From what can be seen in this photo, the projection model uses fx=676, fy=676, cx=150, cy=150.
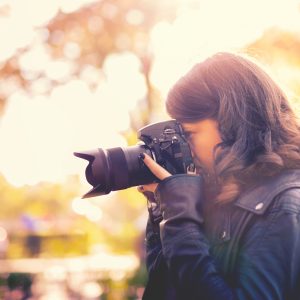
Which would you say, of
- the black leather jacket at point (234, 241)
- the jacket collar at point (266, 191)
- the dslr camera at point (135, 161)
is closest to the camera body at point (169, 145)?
the dslr camera at point (135, 161)

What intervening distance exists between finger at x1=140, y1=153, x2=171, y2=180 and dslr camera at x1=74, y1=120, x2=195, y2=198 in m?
0.03

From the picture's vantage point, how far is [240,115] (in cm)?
184

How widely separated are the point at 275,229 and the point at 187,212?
251 millimetres

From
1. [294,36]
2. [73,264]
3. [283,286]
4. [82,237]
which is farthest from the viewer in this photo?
Answer: [82,237]

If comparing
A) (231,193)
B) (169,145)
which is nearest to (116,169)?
(169,145)

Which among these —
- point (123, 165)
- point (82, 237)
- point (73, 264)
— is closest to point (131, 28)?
point (73, 264)

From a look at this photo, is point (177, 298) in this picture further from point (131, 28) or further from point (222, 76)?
point (131, 28)

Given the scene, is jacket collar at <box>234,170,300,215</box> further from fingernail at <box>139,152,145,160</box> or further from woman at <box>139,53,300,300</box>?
fingernail at <box>139,152,145,160</box>

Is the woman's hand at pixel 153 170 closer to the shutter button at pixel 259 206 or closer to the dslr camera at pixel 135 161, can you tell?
the dslr camera at pixel 135 161

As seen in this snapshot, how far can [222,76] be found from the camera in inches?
74.5

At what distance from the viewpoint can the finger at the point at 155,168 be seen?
1.92 meters

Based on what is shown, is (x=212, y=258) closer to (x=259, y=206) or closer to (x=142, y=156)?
(x=259, y=206)

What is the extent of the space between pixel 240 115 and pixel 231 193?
→ 22 centimetres

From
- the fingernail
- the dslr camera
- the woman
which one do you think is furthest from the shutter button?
the fingernail
